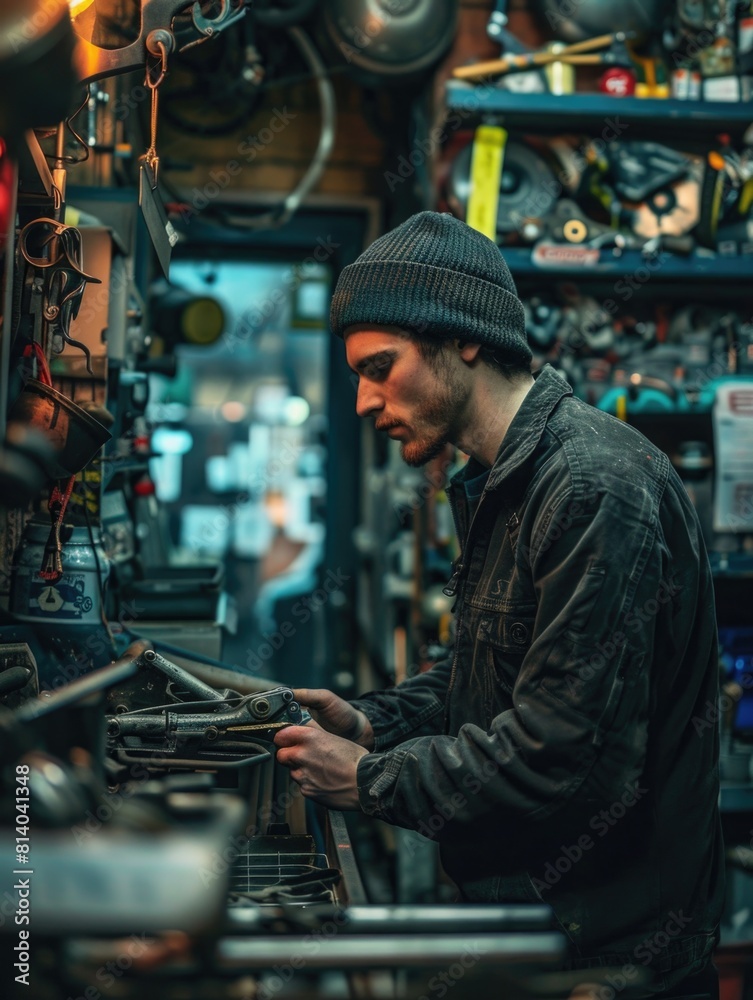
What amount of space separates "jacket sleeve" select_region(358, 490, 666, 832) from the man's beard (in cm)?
30

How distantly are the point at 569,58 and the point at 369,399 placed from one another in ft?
6.57

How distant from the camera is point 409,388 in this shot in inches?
65.9

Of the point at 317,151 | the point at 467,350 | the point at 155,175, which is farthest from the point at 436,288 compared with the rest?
the point at 317,151

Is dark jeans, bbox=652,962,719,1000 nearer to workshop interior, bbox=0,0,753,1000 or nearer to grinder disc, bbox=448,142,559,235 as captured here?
workshop interior, bbox=0,0,753,1000

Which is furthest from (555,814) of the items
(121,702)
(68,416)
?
(68,416)

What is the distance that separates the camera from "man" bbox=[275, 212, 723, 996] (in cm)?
139

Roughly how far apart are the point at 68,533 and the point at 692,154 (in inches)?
97.2

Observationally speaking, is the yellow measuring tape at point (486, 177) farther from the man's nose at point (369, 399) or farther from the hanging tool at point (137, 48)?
the man's nose at point (369, 399)

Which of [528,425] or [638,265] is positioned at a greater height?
[638,265]

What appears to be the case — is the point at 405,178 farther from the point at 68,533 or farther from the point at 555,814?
the point at 555,814

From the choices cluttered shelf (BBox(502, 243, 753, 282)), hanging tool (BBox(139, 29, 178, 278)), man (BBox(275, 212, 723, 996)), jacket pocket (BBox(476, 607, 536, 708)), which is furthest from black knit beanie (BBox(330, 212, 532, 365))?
cluttered shelf (BBox(502, 243, 753, 282))

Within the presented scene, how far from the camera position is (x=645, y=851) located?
153 centimetres

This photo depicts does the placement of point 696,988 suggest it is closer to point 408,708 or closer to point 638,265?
point 408,708

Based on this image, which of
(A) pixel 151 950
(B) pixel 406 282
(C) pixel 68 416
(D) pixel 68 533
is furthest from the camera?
(D) pixel 68 533
